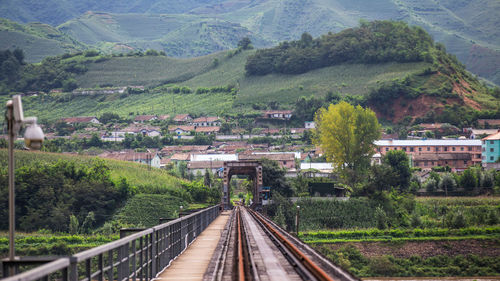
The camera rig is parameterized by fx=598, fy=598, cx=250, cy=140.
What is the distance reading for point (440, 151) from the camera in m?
83.9

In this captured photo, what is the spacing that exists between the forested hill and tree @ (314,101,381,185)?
231 ft

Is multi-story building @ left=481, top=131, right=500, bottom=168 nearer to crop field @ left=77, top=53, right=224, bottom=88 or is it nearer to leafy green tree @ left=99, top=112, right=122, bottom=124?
leafy green tree @ left=99, top=112, right=122, bottom=124

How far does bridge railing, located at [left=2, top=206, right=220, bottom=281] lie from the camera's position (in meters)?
7.19

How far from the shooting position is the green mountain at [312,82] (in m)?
114

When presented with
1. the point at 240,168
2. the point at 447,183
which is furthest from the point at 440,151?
the point at 240,168

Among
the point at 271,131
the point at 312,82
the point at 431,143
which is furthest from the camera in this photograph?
the point at 312,82

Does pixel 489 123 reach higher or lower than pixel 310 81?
lower

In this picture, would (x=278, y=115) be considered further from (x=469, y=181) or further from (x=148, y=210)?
(x=148, y=210)

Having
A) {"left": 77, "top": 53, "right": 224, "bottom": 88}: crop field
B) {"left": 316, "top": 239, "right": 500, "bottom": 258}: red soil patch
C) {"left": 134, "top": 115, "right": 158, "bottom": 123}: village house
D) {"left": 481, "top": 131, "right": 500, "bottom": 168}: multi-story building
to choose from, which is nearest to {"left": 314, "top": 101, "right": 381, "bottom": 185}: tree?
{"left": 481, "top": 131, "right": 500, "bottom": 168}: multi-story building

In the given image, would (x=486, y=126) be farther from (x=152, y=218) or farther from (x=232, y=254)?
(x=232, y=254)

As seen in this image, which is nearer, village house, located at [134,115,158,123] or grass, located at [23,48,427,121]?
village house, located at [134,115,158,123]

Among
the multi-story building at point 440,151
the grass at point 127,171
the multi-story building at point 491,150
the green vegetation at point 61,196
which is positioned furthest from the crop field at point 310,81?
the green vegetation at point 61,196

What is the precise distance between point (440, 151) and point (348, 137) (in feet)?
88.8

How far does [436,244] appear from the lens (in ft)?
141
